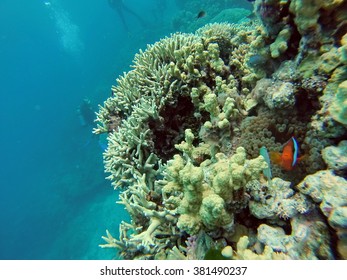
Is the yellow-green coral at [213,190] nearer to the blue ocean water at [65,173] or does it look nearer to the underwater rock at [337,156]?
the underwater rock at [337,156]

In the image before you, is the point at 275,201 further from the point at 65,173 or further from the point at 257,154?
the point at 65,173

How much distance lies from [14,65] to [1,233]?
316 feet

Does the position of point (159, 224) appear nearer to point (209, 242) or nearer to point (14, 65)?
point (209, 242)

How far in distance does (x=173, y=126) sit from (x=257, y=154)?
1696mm

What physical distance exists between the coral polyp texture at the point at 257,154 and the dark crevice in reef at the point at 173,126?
34 mm

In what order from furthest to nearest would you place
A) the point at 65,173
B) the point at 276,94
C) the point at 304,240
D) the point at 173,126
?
1. the point at 65,173
2. the point at 173,126
3. the point at 276,94
4. the point at 304,240

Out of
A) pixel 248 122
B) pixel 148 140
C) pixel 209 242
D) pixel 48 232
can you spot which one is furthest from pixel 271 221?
pixel 48 232

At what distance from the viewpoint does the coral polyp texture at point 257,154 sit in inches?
70.4

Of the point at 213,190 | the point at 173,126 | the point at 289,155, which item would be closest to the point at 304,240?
the point at 289,155

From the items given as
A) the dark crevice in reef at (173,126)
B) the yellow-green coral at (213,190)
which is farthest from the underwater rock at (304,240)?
the dark crevice in reef at (173,126)

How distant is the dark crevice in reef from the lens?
12.0 feet

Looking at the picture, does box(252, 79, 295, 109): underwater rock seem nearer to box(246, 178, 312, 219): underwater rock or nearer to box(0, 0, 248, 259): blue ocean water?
box(246, 178, 312, 219): underwater rock

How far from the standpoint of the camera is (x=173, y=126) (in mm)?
3777
